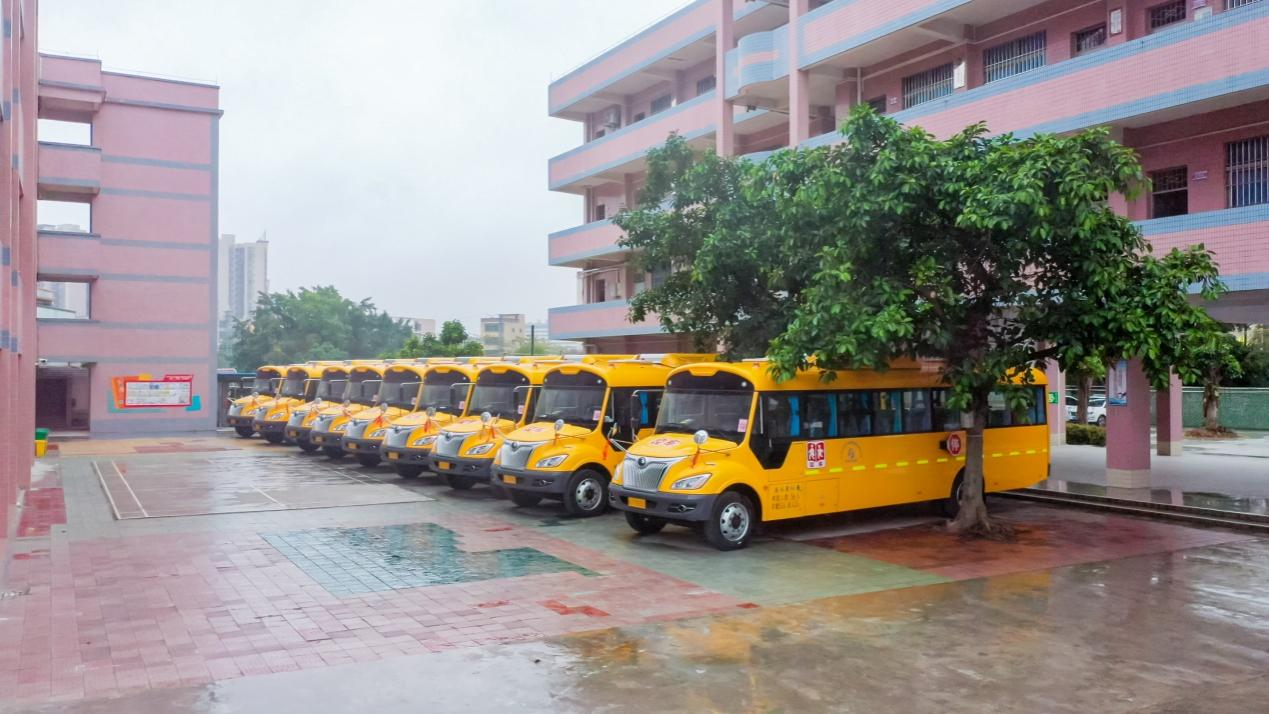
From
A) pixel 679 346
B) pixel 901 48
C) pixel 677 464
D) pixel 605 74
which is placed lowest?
pixel 677 464

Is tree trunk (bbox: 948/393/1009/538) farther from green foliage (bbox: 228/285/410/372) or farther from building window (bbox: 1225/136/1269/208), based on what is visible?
green foliage (bbox: 228/285/410/372)

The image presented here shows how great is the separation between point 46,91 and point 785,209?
2900cm

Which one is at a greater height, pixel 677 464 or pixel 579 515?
pixel 677 464

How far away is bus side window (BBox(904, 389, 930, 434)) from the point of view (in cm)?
1463

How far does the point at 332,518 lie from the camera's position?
49.4ft

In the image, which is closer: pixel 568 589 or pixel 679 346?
pixel 568 589

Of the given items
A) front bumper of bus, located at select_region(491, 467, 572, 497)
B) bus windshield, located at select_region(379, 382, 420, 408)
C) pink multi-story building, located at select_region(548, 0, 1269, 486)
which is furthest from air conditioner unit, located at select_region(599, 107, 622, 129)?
front bumper of bus, located at select_region(491, 467, 572, 497)

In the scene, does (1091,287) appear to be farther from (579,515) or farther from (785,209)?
(579,515)

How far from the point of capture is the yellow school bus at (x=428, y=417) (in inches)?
758

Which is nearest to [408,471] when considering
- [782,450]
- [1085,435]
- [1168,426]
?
[782,450]

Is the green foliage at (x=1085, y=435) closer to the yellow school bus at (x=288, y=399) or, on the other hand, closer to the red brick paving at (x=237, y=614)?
the red brick paving at (x=237, y=614)

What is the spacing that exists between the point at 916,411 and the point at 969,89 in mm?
9655

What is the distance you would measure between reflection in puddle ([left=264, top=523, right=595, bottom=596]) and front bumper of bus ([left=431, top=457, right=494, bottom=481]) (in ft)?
9.06

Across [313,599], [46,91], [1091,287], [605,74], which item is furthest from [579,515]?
[46,91]
